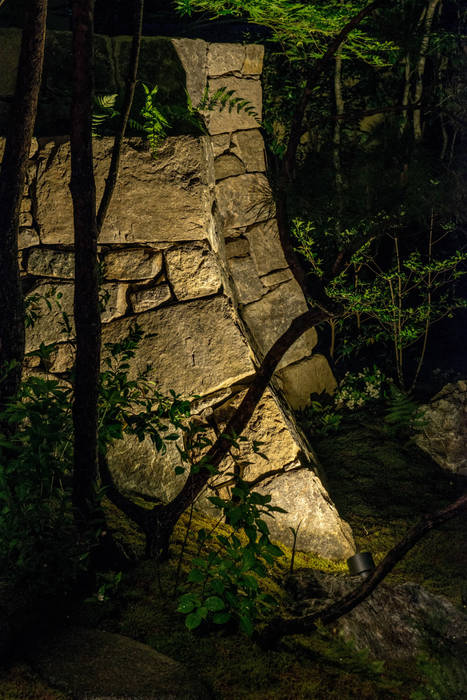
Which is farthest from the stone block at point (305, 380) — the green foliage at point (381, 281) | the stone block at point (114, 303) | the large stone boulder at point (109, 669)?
the large stone boulder at point (109, 669)

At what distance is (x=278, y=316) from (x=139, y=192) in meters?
2.08

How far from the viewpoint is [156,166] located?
9.72 ft

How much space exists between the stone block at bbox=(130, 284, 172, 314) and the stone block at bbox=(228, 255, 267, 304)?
161 centimetres

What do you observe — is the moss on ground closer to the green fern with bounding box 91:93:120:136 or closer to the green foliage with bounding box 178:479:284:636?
the green foliage with bounding box 178:479:284:636

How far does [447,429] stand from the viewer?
4312mm

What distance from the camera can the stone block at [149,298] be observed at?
300cm

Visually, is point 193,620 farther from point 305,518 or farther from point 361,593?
point 305,518

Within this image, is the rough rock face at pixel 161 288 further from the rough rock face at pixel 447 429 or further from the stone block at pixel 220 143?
the rough rock face at pixel 447 429

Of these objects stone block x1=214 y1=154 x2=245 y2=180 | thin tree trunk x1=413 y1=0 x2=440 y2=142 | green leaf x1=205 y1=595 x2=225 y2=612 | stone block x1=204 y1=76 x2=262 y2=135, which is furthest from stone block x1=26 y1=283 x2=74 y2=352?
thin tree trunk x1=413 y1=0 x2=440 y2=142

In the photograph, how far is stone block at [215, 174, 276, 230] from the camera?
4535 millimetres

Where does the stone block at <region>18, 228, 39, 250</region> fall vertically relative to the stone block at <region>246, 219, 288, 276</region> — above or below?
below

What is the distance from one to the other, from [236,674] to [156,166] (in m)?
2.47

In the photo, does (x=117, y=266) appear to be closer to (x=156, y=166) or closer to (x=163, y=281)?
(x=163, y=281)

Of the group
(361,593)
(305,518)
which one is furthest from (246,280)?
(361,593)
